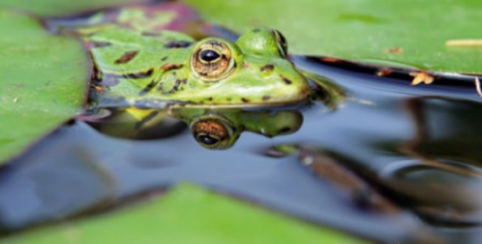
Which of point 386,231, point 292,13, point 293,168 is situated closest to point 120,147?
point 293,168

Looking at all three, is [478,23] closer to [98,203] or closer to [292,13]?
[292,13]

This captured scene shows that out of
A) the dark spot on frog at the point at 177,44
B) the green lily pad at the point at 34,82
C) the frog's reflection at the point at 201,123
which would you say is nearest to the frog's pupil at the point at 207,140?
the frog's reflection at the point at 201,123

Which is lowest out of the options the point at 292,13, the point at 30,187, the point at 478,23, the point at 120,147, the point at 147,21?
the point at 30,187

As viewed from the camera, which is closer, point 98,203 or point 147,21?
point 98,203

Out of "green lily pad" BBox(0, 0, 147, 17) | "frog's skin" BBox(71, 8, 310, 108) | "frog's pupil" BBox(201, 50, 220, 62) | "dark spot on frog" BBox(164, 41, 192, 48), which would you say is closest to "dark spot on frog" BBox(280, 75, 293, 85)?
"frog's skin" BBox(71, 8, 310, 108)

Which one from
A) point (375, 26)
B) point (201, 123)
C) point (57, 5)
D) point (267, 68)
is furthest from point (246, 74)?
point (57, 5)

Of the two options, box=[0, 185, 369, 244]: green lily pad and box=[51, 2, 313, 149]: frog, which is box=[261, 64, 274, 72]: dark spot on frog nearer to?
box=[51, 2, 313, 149]: frog

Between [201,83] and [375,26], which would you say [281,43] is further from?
[375,26]
